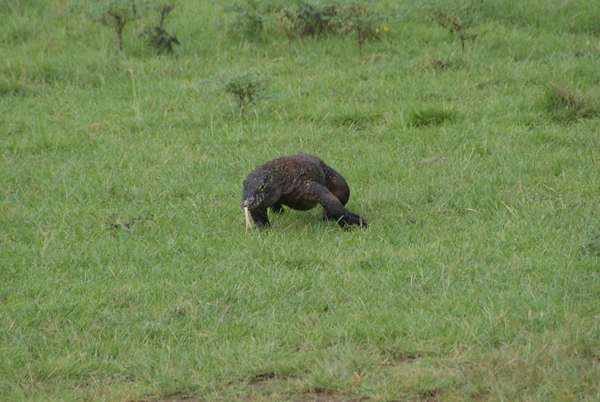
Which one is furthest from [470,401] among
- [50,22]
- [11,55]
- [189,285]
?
→ [50,22]

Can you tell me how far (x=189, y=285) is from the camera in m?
4.24

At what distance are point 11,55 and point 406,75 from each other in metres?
4.65

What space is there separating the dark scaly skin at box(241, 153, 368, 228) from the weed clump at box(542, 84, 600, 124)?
2837mm

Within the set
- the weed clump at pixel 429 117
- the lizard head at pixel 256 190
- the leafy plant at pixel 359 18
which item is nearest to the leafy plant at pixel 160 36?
the leafy plant at pixel 359 18

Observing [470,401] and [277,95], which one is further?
[277,95]

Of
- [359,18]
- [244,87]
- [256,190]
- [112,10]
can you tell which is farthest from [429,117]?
[112,10]

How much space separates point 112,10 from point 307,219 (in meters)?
4.79

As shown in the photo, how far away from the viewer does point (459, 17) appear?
869 centimetres

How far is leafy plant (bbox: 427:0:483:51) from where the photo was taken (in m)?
8.66

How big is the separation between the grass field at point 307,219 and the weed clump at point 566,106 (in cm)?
2

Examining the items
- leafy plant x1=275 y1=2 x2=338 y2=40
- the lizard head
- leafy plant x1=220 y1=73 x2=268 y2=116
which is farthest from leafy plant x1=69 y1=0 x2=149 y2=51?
the lizard head

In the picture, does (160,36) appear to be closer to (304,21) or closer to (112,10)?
(112,10)

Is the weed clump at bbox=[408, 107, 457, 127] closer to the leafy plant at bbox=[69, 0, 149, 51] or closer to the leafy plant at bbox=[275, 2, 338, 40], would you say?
the leafy plant at bbox=[275, 2, 338, 40]

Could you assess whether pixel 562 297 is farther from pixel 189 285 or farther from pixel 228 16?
pixel 228 16
